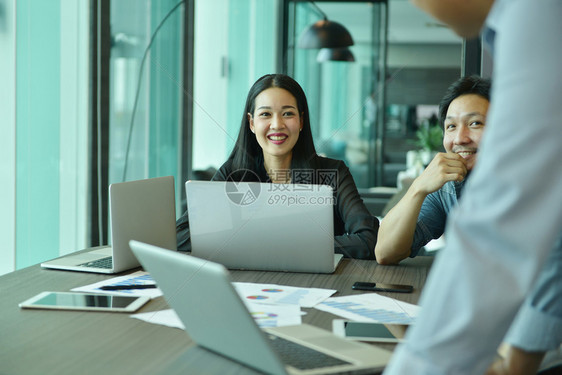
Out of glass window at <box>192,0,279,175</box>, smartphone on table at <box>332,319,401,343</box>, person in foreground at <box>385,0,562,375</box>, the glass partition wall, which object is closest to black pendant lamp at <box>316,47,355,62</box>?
the glass partition wall

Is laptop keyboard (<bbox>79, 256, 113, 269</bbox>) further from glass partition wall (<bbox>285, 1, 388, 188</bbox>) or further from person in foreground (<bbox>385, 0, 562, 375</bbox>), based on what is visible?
glass partition wall (<bbox>285, 1, 388, 188</bbox>)

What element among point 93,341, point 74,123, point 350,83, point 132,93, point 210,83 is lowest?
point 93,341

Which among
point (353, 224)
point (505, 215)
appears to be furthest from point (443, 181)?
point (505, 215)

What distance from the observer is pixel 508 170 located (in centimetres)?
61

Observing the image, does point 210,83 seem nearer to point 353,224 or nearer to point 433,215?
point 353,224

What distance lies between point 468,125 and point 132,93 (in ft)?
7.10

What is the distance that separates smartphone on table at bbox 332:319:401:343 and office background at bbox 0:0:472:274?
6.13 feet

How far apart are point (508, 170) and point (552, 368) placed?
1.83 ft

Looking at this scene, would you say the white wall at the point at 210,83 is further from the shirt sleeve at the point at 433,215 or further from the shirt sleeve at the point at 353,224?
the shirt sleeve at the point at 433,215

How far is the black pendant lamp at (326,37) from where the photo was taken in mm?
4926

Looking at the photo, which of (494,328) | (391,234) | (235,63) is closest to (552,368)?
(494,328)

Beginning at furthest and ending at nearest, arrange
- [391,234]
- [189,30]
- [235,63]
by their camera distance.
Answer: [235,63]
[189,30]
[391,234]

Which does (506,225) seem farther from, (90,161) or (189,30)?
(189,30)

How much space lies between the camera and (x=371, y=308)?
141cm
